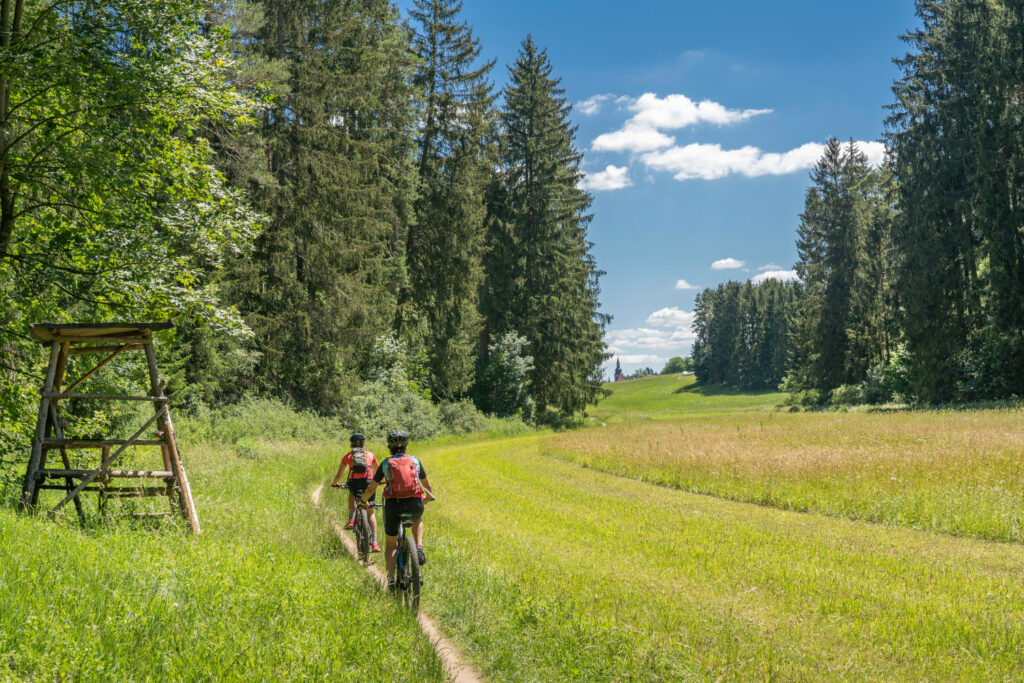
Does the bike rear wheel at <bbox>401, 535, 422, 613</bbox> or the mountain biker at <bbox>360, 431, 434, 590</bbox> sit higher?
the mountain biker at <bbox>360, 431, 434, 590</bbox>

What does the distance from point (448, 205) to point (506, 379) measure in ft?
38.9

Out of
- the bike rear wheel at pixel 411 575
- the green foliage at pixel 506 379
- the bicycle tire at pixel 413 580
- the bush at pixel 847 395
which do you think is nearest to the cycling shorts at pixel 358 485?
the bike rear wheel at pixel 411 575

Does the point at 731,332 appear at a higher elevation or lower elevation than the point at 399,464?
higher

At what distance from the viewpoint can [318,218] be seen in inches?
1073

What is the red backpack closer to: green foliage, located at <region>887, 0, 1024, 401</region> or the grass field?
the grass field

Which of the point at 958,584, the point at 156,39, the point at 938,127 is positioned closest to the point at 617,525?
the point at 958,584

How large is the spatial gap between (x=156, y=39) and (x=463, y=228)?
26.2m

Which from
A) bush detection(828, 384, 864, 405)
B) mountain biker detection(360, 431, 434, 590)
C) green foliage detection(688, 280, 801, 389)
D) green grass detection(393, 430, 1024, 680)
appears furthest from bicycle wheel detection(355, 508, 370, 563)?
green foliage detection(688, 280, 801, 389)

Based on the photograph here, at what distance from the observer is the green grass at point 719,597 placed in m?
5.50

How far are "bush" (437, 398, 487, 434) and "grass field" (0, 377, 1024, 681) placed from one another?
65.3 feet

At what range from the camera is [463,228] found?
35969 millimetres

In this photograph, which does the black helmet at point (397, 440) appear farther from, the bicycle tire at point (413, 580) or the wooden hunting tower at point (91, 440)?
the wooden hunting tower at point (91, 440)

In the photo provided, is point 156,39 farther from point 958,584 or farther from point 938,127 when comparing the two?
point 938,127

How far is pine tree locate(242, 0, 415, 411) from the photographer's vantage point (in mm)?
26047
